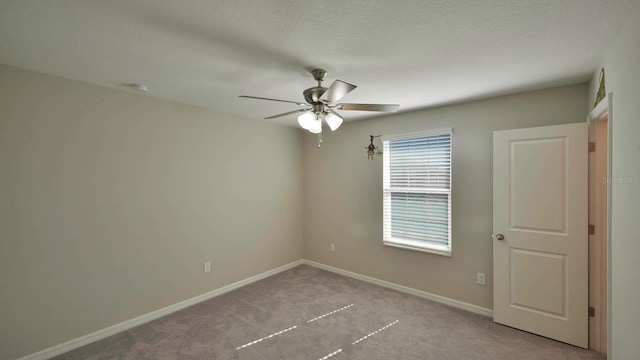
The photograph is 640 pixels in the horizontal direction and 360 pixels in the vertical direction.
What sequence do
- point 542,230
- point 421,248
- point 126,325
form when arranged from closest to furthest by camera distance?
1. point 542,230
2. point 126,325
3. point 421,248

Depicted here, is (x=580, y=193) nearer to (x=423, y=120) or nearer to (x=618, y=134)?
(x=618, y=134)

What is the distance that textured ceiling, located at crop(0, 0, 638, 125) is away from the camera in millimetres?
1414

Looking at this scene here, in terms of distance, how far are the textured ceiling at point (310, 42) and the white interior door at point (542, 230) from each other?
611 millimetres

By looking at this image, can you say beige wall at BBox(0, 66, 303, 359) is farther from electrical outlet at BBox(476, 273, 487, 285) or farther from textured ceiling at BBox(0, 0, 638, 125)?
electrical outlet at BBox(476, 273, 487, 285)

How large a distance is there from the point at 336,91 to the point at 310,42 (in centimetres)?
35

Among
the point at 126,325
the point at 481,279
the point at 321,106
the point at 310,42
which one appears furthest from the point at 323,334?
the point at 310,42

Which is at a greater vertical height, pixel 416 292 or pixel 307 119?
pixel 307 119

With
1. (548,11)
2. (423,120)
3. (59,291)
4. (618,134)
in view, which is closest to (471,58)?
(548,11)

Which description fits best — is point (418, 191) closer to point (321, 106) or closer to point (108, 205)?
point (321, 106)

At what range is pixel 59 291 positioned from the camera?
238 cm

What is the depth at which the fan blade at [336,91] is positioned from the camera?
1.72 metres

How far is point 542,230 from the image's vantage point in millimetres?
2582

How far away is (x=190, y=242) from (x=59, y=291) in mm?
1180

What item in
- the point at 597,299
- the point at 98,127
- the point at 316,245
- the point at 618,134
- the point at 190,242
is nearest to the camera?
the point at 618,134
